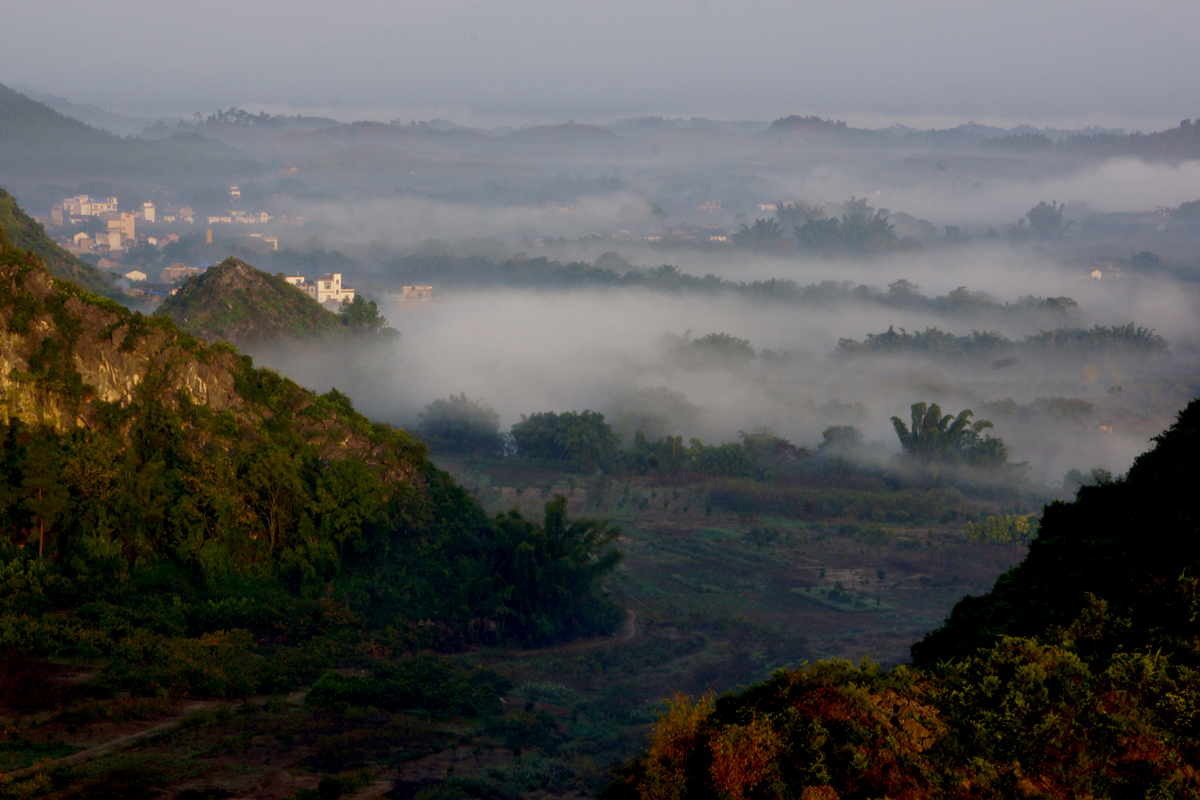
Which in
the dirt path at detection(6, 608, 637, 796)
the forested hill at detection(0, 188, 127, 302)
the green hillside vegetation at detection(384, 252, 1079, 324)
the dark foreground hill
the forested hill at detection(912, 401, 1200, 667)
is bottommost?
the dirt path at detection(6, 608, 637, 796)

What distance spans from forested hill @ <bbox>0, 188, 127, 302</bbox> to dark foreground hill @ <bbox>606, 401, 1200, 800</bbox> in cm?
4724

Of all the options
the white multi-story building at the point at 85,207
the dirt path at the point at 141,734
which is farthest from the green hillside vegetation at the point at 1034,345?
the white multi-story building at the point at 85,207

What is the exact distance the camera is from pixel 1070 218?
19825 cm

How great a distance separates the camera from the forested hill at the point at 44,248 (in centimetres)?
5112

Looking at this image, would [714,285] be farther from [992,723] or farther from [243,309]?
[992,723]

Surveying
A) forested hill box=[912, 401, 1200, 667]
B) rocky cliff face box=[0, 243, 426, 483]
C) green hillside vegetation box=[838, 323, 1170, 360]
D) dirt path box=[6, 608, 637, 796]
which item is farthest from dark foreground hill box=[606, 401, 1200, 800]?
green hillside vegetation box=[838, 323, 1170, 360]

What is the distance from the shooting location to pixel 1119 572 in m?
13.8

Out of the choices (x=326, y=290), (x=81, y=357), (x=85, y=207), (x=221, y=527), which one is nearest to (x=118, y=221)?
(x=85, y=207)

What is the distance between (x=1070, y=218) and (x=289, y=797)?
21073 centimetres

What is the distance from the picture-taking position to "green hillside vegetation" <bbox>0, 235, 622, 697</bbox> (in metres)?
21.1

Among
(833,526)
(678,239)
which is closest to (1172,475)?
(833,526)

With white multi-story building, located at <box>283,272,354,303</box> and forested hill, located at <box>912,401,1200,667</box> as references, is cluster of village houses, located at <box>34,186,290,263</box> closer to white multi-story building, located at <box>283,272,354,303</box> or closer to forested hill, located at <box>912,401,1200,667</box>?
white multi-story building, located at <box>283,272,354,303</box>

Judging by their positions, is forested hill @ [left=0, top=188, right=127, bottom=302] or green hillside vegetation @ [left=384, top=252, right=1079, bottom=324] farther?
green hillside vegetation @ [left=384, top=252, right=1079, bottom=324]

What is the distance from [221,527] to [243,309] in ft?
99.6
